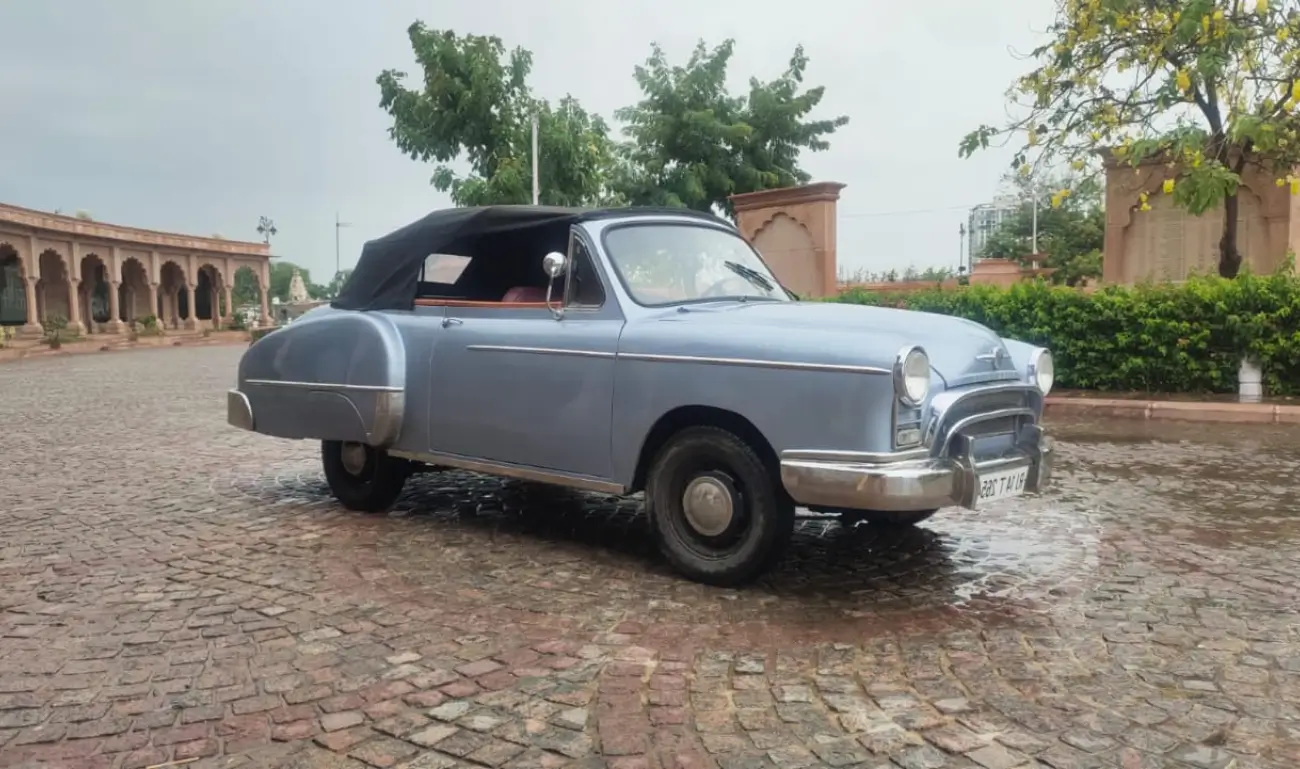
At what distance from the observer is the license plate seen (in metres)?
4.26

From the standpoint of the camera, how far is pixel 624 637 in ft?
13.0

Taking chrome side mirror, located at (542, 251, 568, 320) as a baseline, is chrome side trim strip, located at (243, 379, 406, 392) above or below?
below

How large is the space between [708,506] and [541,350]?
4.15 feet

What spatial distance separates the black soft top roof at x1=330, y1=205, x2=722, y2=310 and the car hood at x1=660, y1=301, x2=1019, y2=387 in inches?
41.2

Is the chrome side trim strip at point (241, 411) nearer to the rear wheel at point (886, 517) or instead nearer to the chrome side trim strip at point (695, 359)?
the chrome side trim strip at point (695, 359)

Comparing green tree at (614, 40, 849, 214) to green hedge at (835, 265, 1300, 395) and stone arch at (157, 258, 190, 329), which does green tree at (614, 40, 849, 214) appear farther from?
stone arch at (157, 258, 190, 329)

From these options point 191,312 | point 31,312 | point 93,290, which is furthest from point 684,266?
point 191,312

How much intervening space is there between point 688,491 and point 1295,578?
2.90m

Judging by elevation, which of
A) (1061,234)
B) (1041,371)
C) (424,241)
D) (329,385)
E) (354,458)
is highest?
(1061,234)

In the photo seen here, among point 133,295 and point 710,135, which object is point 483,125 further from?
point 133,295

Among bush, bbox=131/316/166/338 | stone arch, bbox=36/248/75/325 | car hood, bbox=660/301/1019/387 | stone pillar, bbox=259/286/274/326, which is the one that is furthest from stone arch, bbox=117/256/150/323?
car hood, bbox=660/301/1019/387

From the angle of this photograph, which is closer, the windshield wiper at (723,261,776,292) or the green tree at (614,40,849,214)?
the windshield wiper at (723,261,776,292)

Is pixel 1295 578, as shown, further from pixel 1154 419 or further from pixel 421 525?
pixel 1154 419

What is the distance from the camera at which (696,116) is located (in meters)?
25.2
